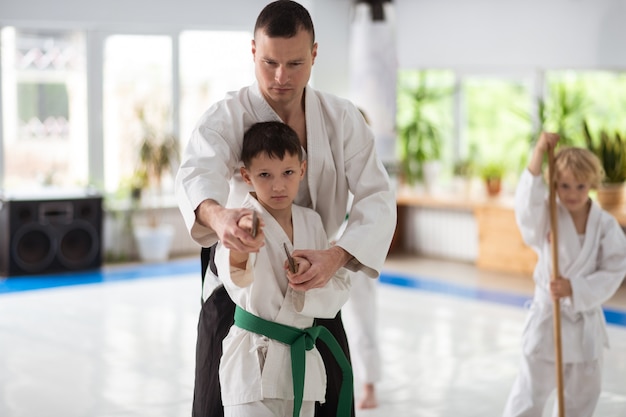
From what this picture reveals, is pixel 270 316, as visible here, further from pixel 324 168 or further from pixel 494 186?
pixel 494 186

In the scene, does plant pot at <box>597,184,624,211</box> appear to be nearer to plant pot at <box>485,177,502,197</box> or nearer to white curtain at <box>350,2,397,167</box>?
plant pot at <box>485,177,502,197</box>

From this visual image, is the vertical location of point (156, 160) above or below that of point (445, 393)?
above

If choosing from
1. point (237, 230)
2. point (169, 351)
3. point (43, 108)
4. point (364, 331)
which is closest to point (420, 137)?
point (43, 108)

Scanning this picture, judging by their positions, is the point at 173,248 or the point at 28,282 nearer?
the point at 28,282

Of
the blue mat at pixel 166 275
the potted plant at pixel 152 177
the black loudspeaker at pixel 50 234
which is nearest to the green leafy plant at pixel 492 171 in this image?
the blue mat at pixel 166 275

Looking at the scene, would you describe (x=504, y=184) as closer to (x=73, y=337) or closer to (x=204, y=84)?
(x=204, y=84)

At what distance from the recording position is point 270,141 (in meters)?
2.26

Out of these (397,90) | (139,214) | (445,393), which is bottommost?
(445,393)

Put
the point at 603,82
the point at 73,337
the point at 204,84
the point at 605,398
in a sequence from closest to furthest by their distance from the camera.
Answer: the point at 605,398 → the point at 73,337 → the point at 603,82 → the point at 204,84

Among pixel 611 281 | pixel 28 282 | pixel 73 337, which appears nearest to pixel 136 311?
pixel 73 337

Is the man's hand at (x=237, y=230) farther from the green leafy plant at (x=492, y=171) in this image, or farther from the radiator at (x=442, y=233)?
the radiator at (x=442, y=233)

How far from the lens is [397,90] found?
856cm

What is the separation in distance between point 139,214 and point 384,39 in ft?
9.18

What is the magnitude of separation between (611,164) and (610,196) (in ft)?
0.92
